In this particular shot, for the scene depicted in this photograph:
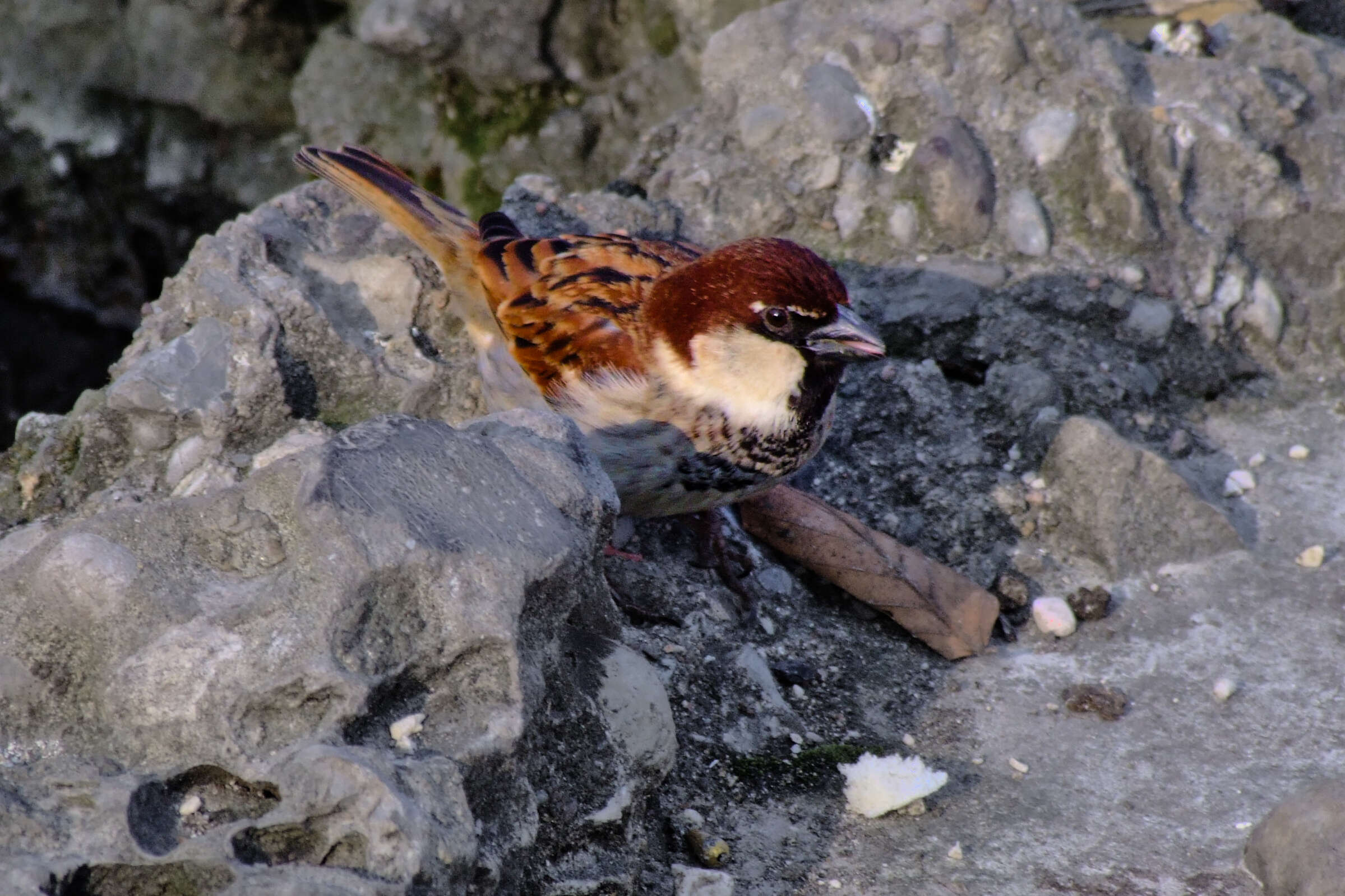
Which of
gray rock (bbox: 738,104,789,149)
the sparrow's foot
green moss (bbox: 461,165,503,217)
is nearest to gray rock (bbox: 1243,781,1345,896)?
the sparrow's foot

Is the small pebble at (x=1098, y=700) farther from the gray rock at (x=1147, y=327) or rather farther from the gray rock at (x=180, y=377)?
the gray rock at (x=180, y=377)

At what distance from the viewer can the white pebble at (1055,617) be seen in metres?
3.44

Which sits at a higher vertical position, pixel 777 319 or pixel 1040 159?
pixel 777 319

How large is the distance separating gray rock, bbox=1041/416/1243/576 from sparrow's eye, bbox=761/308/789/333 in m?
0.98

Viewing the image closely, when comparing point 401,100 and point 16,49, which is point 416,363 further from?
point 16,49

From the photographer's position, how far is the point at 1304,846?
247 cm

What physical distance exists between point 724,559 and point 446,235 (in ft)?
4.24

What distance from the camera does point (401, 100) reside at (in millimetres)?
6453

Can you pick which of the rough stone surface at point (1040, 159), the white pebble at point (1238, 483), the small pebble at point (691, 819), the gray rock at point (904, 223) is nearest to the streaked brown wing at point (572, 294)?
the rough stone surface at point (1040, 159)

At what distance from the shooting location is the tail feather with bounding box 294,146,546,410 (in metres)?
3.67

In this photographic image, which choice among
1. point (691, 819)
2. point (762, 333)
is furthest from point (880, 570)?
point (691, 819)

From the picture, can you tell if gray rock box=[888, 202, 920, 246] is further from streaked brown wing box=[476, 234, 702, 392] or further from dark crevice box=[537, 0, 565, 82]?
dark crevice box=[537, 0, 565, 82]

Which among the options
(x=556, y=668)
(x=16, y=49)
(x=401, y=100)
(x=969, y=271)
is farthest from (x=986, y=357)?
(x=16, y=49)

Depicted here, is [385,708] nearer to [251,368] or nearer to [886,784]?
[886,784]
